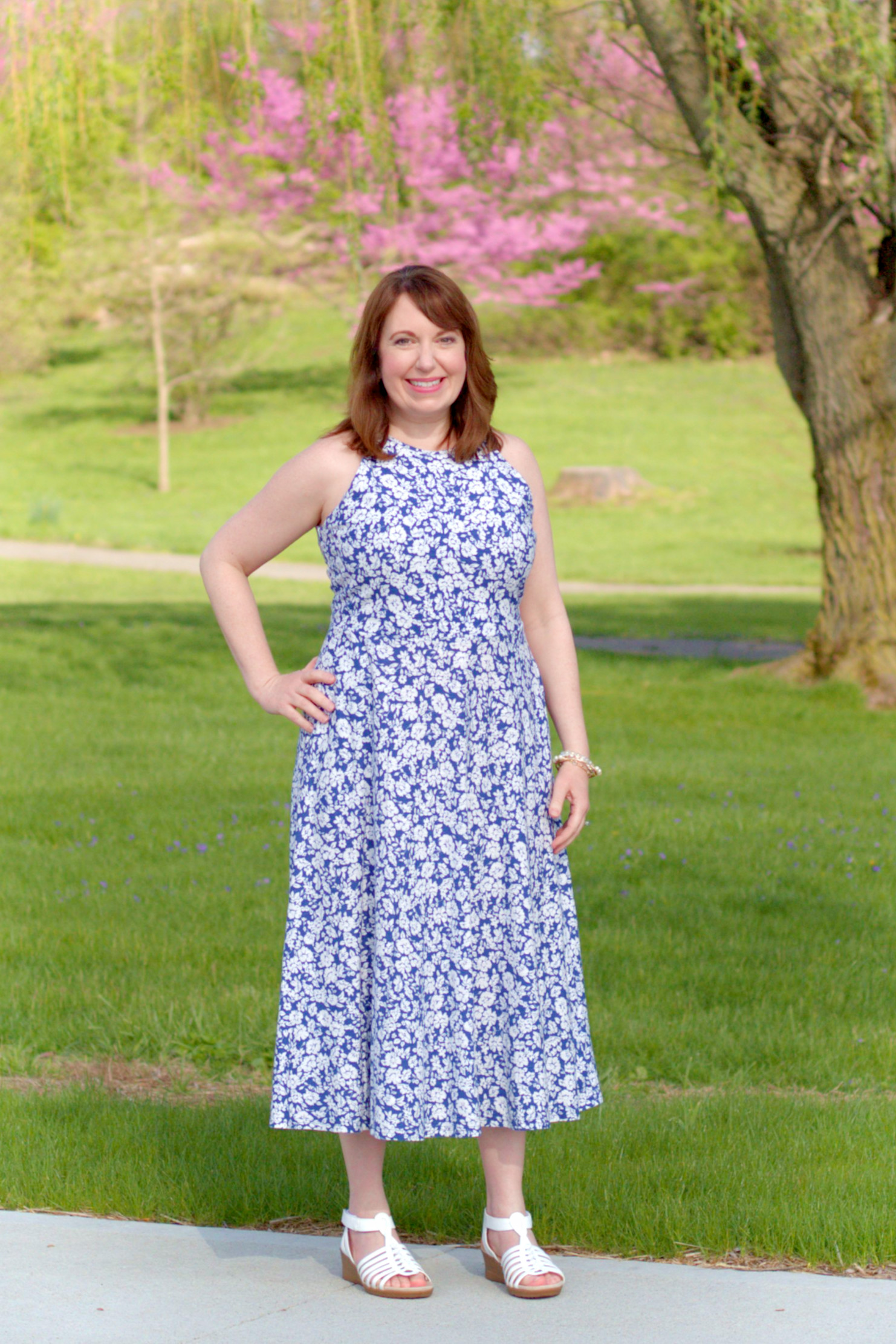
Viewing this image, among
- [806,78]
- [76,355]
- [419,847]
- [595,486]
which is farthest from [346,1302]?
[76,355]

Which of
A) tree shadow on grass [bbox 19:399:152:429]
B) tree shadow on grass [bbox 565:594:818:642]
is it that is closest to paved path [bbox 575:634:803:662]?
tree shadow on grass [bbox 565:594:818:642]

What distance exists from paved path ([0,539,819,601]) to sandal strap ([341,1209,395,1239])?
16011 millimetres

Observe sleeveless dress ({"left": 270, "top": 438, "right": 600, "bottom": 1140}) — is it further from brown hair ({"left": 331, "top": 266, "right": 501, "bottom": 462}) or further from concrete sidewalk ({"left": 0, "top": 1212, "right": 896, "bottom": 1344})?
concrete sidewalk ({"left": 0, "top": 1212, "right": 896, "bottom": 1344})

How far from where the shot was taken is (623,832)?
7.57 m

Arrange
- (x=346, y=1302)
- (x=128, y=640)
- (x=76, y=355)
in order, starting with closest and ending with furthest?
(x=346, y=1302)
(x=128, y=640)
(x=76, y=355)

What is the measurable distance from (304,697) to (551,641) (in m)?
0.51

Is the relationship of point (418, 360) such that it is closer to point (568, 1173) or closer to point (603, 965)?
point (568, 1173)

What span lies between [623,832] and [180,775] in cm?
249

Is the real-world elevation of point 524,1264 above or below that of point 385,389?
below

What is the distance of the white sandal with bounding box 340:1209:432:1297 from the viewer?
305 cm

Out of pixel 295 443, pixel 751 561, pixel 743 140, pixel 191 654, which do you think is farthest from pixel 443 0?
pixel 295 443

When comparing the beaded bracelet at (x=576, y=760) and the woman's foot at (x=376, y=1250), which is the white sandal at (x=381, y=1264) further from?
the beaded bracelet at (x=576, y=760)

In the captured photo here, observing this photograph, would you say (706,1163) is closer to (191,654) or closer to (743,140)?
(743,140)

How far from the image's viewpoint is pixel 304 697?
122 inches
